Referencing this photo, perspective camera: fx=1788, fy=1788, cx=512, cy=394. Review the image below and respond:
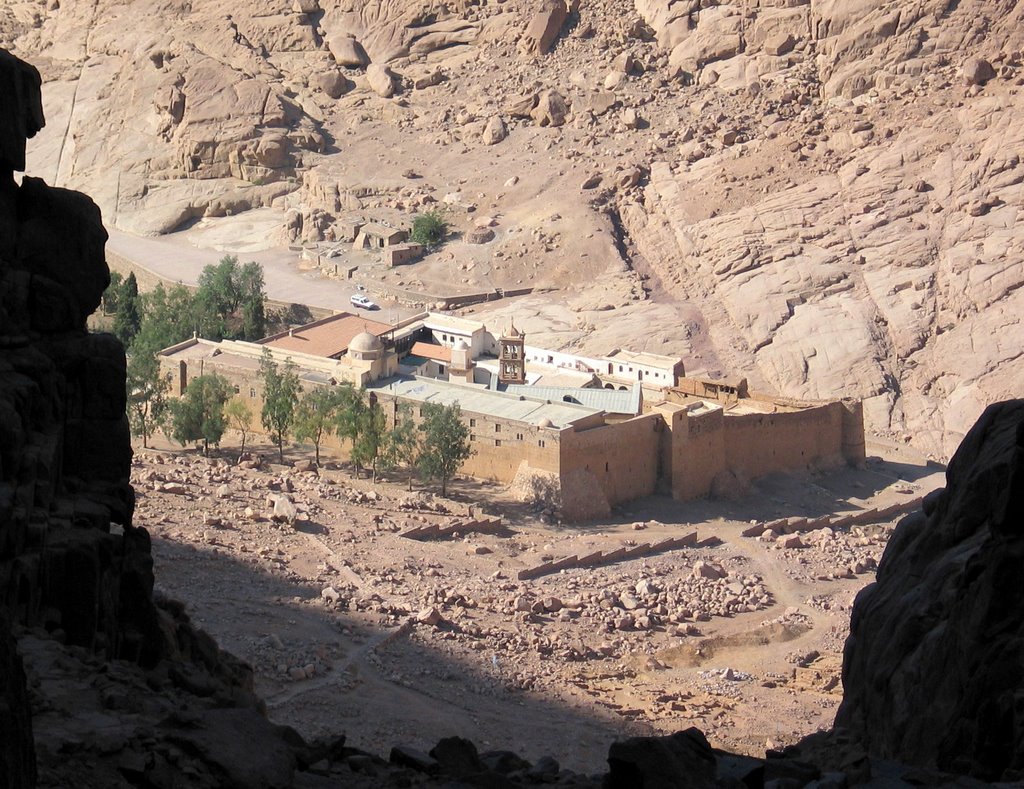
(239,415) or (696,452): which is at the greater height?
(239,415)

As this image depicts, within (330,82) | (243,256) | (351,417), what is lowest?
(351,417)

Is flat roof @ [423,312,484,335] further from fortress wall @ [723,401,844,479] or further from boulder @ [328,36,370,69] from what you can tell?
boulder @ [328,36,370,69]

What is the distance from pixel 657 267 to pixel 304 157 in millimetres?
18755

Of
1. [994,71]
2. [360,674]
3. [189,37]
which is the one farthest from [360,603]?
[189,37]

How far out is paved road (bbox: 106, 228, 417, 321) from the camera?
6206 centimetres

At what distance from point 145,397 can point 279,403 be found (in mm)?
4033

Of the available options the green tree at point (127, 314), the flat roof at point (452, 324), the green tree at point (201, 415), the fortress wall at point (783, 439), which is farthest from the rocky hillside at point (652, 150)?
the green tree at point (201, 415)

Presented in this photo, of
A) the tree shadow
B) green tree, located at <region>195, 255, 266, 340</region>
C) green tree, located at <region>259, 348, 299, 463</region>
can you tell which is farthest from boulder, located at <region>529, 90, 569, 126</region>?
the tree shadow

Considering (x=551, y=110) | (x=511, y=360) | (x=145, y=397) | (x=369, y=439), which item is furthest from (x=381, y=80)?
(x=369, y=439)

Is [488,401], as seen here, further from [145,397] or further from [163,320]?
[163,320]

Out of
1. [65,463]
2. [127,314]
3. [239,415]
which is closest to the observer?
[65,463]

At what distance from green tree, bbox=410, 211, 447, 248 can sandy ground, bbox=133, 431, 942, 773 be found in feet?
70.4

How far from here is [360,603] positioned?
1340 inches

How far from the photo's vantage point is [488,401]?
45906 millimetres
